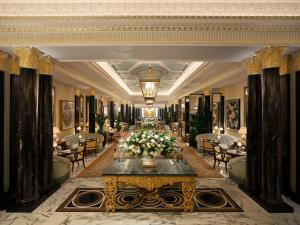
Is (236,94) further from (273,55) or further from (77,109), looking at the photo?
(77,109)

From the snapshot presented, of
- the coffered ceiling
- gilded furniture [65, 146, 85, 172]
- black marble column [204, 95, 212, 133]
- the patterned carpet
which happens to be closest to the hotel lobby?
the patterned carpet

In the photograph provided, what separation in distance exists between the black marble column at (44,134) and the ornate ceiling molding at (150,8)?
1.79 metres

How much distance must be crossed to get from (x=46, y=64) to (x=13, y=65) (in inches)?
29.8

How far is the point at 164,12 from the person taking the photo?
13.7ft

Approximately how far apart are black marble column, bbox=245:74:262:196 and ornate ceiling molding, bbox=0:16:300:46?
1243 millimetres

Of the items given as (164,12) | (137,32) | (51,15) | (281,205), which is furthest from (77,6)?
(281,205)

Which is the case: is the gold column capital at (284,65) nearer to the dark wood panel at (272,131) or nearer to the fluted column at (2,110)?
the dark wood panel at (272,131)

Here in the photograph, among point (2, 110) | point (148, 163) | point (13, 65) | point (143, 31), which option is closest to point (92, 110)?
point (13, 65)

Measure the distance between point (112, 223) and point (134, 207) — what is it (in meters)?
0.74

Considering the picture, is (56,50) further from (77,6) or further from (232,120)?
(232,120)

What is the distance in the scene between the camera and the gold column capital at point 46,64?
5.30 meters

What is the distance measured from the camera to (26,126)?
462cm

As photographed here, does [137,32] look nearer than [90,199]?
Yes

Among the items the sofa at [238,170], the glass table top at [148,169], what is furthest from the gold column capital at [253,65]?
the glass table top at [148,169]
